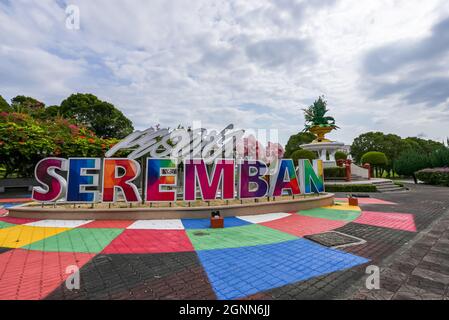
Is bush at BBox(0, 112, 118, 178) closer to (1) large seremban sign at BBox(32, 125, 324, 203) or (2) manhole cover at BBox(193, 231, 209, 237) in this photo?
(1) large seremban sign at BBox(32, 125, 324, 203)

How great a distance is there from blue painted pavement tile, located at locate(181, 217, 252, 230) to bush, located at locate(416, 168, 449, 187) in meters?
30.1

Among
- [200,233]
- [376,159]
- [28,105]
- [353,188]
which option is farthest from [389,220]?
[28,105]

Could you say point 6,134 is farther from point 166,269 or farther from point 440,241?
point 440,241

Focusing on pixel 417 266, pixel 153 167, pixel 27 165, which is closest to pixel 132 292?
pixel 417 266

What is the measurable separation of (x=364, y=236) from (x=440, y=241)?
2074 mm

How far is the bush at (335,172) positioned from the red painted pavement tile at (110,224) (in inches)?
964

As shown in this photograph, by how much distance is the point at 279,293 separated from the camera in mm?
4125

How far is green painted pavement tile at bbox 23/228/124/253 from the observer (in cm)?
643

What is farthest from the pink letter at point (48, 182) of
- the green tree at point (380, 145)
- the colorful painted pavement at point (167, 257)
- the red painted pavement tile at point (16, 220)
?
the green tree at point (380, 145)

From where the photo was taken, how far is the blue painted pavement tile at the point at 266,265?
4412 millimetres

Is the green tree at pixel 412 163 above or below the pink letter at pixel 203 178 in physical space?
above

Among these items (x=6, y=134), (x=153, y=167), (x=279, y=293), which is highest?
(x=6, y=134)

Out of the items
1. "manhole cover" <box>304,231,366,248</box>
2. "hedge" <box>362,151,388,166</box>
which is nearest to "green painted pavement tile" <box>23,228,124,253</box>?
"manhole cover" <box>304,231,366,248</box>

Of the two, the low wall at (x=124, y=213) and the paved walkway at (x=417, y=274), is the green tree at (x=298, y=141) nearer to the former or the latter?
the low wall at (x=124, y=213)
